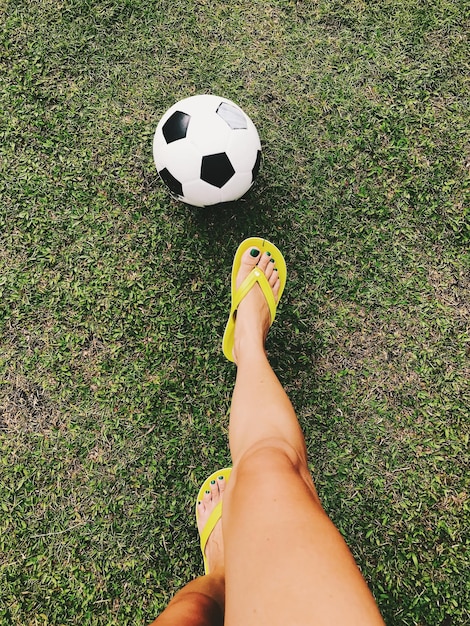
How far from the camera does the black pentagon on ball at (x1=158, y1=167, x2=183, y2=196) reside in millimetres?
2490

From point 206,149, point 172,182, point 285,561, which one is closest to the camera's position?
point 285,561

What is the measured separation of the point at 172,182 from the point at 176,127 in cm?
26

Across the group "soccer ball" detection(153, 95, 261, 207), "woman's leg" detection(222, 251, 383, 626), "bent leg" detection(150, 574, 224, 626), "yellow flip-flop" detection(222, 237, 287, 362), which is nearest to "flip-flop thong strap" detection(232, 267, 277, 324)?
"yellow flip-flop" detection(222, 237, 287, 362)

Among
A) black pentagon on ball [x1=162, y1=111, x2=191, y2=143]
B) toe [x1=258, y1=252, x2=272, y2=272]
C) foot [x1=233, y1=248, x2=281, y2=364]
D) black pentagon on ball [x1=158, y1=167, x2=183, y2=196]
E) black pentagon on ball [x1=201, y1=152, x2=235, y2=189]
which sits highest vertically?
black pentagon on ball [x1=162, y1=111, x2=191, y2=143]

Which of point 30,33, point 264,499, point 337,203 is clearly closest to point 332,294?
point 337,203

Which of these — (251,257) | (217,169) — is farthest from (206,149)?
(251,257)

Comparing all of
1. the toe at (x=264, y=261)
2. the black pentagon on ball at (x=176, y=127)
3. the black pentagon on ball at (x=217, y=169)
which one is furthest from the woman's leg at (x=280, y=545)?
the black pentagon on ball at (x=176, y=127)

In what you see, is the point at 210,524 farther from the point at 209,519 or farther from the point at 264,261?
the point at 264,261

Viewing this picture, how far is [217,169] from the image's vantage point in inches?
95.3

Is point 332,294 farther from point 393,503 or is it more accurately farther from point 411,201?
point 393,503

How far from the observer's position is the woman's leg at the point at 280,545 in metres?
1.38

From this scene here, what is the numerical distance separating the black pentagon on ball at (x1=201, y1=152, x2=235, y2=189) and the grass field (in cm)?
47

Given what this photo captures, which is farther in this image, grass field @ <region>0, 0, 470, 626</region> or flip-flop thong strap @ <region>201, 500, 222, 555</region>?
grass field @ <region>0, 0, 470, 626</region>

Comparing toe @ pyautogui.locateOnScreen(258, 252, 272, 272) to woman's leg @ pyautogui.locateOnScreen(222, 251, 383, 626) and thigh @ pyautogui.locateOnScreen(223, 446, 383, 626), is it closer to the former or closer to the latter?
woman's leg @ pyautogui.locateOnScreen(222, 251, 383, 626)
